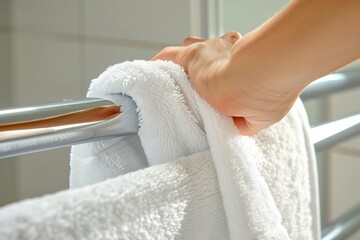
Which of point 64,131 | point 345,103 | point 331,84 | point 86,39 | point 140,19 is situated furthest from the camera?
point 86,39

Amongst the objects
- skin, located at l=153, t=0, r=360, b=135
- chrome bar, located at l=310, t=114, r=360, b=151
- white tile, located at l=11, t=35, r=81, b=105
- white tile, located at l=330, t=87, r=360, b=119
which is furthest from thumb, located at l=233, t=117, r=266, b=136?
white tile, located at l=11, t=35, r=81, b=105

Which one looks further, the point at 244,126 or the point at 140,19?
the point at 140,19

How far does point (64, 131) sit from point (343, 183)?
0.59m

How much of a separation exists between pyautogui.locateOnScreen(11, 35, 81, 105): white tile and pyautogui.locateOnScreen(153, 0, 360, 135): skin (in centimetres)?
82

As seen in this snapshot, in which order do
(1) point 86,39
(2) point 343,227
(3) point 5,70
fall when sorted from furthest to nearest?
(3) point 5,70
(1) point 86,39
(2) point 343,227

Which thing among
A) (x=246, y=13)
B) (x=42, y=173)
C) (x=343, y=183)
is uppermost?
(x=246, y=13)

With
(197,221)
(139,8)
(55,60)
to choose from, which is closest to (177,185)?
(197,221)

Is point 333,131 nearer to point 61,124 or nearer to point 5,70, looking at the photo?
point 61,124

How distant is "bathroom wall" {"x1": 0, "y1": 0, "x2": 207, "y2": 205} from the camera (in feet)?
3.17

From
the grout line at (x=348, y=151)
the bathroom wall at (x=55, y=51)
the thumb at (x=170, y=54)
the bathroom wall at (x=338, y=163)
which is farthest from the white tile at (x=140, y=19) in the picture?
the thumb at (x=170, y=54)

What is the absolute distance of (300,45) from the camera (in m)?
0.24

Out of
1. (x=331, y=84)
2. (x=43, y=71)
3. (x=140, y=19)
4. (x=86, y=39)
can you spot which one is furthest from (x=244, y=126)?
(x=43, y=71)

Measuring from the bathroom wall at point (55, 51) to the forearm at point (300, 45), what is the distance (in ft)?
2.14

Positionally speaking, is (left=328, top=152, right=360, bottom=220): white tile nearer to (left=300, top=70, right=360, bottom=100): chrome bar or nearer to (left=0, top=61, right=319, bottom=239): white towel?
(left=300, top=70, right=360, bottom=100): chrome bar
